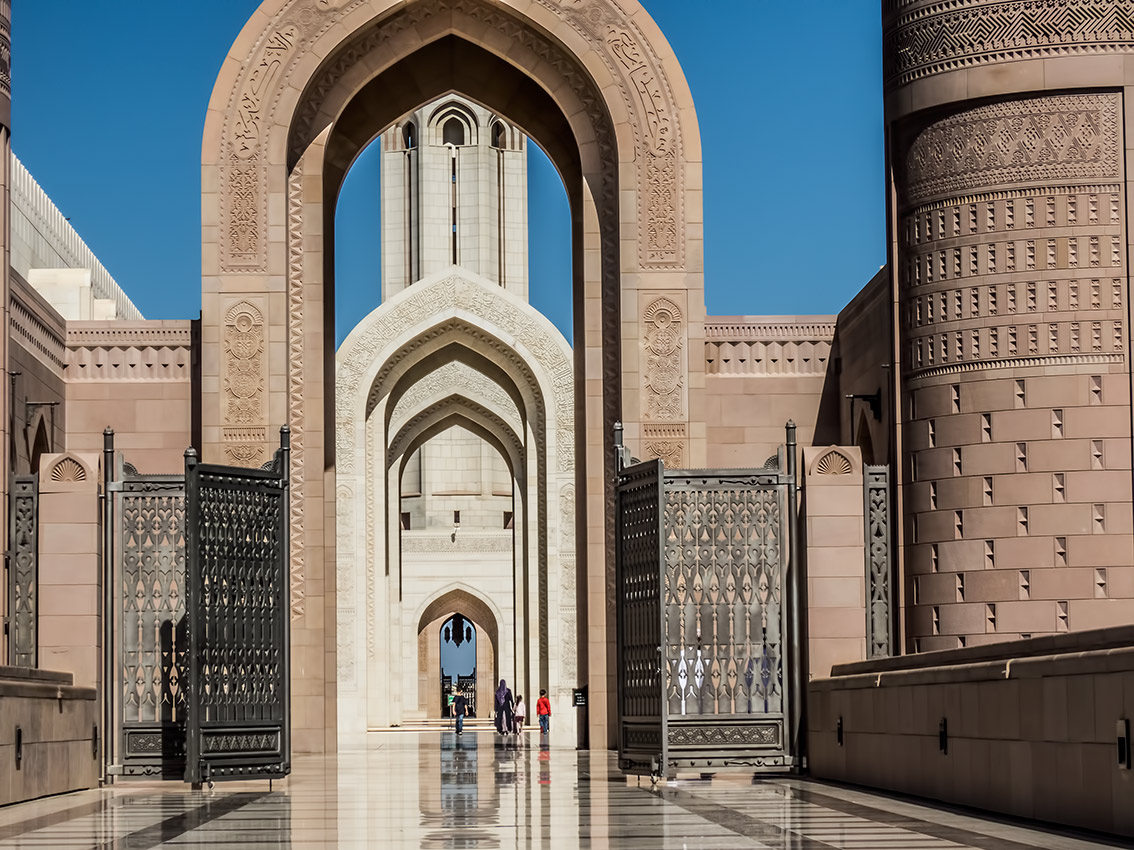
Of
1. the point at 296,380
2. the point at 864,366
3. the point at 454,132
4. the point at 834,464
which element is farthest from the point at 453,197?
the point at 834,464

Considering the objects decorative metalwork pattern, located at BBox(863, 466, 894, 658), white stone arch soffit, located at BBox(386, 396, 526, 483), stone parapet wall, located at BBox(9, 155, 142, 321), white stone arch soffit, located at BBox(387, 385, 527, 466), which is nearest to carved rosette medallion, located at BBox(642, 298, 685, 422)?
decorative metalwork pattern, located at BBox(863, 466, 894, 658)

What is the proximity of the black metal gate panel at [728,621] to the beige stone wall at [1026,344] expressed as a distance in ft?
3.19

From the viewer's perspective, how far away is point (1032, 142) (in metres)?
10.9

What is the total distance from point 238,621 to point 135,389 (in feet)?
16.6

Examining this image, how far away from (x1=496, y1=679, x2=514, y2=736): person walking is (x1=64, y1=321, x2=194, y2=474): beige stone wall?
24.9ft

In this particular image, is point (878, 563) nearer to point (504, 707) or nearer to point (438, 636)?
point (504, 707)

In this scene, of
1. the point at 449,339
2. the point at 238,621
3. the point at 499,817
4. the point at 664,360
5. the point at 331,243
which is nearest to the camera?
the point at 499,817

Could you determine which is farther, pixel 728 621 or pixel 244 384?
pixel 244 384

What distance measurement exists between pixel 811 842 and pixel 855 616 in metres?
4.89

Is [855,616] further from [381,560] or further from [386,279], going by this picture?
[386,279]

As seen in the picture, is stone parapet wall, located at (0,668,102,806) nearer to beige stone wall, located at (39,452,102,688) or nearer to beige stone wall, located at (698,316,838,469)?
beige stone wall, located at (39,452,102,688)

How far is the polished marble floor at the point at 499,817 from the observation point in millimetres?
6781

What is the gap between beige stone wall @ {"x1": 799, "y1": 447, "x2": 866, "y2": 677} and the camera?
11375mm

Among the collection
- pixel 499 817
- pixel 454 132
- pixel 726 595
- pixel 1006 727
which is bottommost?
pixel 499 817
